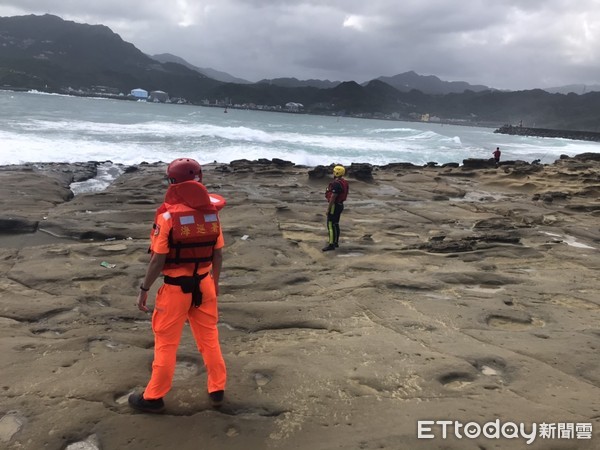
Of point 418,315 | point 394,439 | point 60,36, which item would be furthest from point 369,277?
point 60,36

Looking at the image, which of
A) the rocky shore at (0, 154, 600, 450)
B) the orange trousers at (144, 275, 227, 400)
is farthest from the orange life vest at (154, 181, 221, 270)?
the rocky shore at (0, 154, 600, 450)

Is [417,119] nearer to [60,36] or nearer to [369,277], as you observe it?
[60,36]

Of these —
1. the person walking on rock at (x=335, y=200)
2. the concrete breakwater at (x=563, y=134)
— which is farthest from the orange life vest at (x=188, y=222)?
the concrete breakwater at (x=563, y=134)

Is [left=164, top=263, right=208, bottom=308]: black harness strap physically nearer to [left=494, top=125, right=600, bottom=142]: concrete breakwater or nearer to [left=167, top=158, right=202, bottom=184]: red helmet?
[left=167, top=158, right=202, bottom=184]: red helmet

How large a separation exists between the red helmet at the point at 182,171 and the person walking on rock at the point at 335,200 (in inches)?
173

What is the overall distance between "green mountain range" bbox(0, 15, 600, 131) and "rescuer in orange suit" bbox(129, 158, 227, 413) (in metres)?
121

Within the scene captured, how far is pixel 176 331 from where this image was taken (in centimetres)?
287

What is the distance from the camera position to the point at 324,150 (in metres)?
31.7

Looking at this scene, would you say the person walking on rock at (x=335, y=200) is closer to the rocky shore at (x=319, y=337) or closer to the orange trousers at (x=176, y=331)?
the rocky shore at (x=319, y=337)

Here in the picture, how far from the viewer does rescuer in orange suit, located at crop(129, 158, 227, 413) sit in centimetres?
280

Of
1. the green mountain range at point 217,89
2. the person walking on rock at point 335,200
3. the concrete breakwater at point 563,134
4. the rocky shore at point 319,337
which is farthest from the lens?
the green mountain range at point 217,89

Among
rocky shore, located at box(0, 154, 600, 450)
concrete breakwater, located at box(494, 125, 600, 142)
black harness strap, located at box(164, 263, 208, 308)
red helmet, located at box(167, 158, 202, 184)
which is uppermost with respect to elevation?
A: concrete breakwater, located at box(494, 125, 600, 142)

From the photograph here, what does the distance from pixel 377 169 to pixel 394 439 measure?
62.5 feet

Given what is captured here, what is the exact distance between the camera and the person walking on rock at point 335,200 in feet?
23.9
